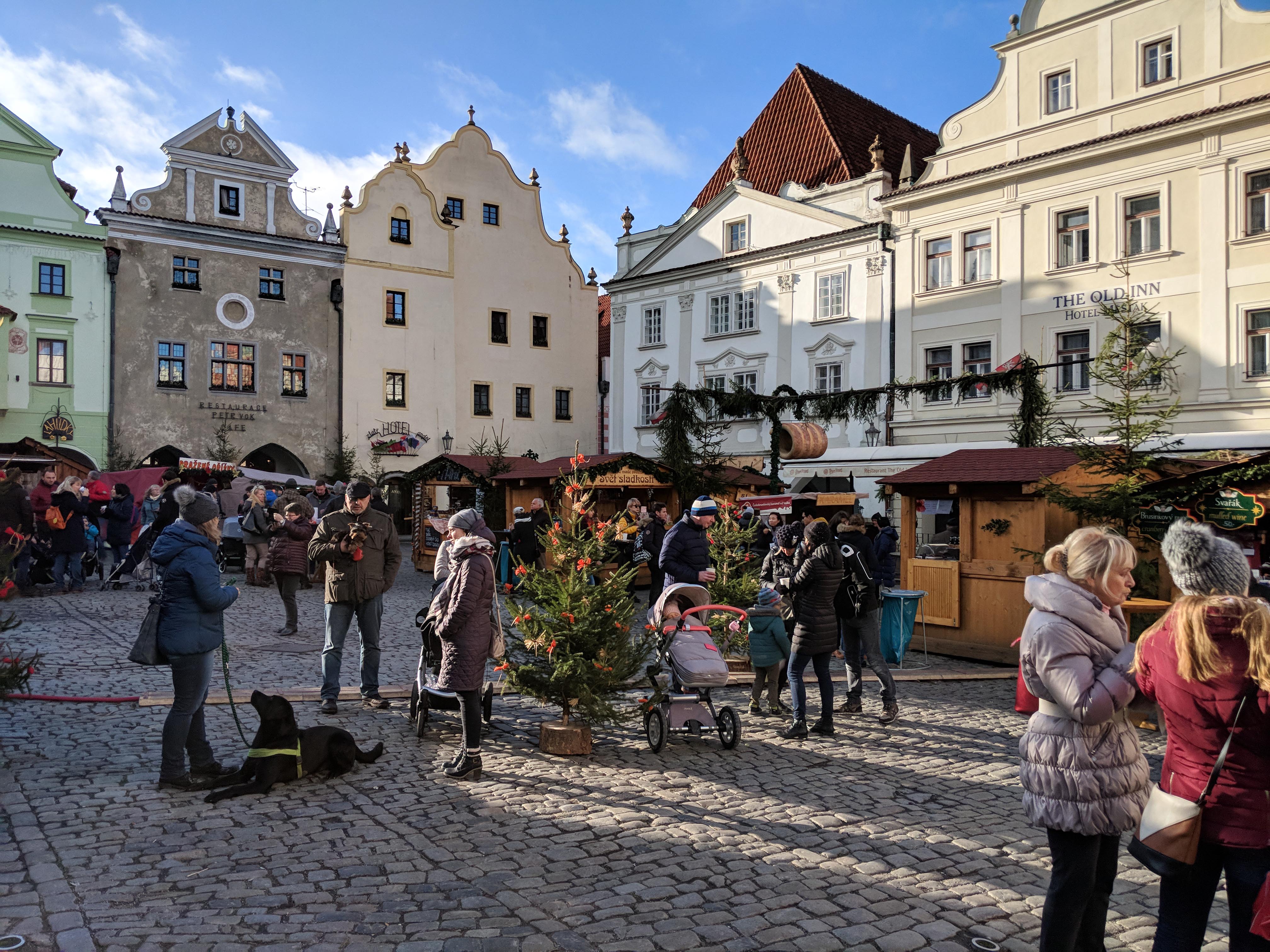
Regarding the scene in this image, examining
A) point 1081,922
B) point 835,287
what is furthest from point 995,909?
point 835,287

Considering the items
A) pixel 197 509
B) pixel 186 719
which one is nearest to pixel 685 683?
pixel 186 719

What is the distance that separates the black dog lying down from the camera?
6.27 metres

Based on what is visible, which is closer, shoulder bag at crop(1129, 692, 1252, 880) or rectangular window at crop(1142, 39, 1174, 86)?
shoulder bag at crop(1129, 692, 1252, 880)

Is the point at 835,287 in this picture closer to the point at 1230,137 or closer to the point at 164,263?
the point at 1230,137

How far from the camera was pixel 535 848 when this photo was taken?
5.46 m

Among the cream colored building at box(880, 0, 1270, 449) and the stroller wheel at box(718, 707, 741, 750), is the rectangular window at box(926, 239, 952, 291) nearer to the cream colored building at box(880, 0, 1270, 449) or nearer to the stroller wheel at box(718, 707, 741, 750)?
the cream colored building at box(880, 0, 1270, 449)

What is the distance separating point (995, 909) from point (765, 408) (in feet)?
50.0

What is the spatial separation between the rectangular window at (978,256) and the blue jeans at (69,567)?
21979mm

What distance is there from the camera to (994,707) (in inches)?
379

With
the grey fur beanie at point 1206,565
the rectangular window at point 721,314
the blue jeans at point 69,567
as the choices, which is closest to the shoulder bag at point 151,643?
the grey fur beanie at point 1206,565

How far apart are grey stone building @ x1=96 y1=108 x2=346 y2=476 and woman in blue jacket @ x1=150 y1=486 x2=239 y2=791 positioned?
1172 inches

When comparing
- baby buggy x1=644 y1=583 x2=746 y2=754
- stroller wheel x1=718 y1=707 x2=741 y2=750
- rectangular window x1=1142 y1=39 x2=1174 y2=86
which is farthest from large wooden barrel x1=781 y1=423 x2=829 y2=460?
rectangular window x1=1142 y1=39 x2=1174 y2=86

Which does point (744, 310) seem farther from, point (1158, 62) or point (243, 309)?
point (243, 309)

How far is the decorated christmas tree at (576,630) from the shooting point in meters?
7.46
